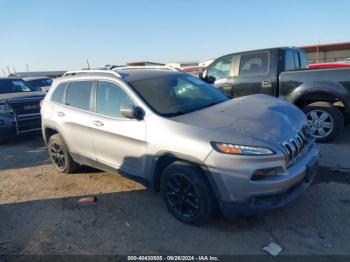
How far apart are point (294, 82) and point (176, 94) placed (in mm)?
3132

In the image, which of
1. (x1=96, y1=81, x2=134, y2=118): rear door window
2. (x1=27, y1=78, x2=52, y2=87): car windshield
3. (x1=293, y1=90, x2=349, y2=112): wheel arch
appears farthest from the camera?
(x1=27, y1=78, x2=52, y2=87): car windshield

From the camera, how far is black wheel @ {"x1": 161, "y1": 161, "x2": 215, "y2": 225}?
11.1ft

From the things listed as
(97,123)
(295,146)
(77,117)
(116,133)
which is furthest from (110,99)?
(295,146)

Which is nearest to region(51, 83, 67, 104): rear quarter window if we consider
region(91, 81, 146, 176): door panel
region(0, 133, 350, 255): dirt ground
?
region(91, 81, 146, 176): door panel

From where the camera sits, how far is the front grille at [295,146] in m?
3.26

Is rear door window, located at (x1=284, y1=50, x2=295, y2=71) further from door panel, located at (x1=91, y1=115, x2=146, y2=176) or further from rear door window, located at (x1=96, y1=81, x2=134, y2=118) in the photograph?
door panel, located at (x1=91, y1=115, x2=146, y2=176)

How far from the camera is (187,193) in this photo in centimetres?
357

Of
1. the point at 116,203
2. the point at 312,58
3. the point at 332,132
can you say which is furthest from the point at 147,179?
the point at 312,58

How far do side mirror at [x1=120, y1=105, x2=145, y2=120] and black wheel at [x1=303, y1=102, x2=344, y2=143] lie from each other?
3.74 metres

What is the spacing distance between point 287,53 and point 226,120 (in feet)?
14.1

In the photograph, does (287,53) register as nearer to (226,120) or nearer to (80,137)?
(226,120)

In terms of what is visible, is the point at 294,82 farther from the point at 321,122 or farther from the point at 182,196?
the point at 182,196

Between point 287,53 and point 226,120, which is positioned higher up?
point 287,53

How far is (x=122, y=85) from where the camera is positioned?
4234mm
